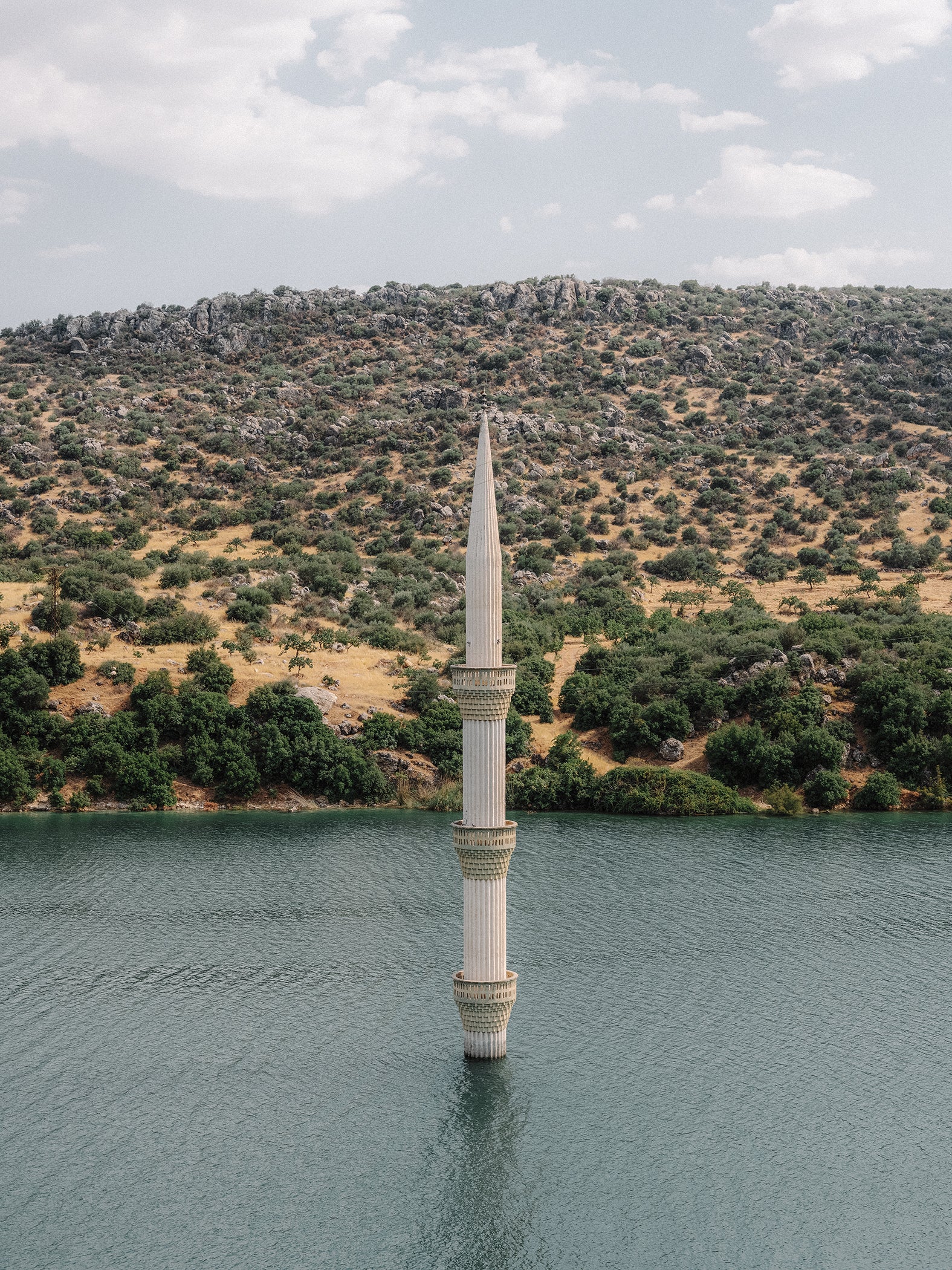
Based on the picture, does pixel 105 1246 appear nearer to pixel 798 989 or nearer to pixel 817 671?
pixel 798 989

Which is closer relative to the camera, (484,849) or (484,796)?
(484,849)

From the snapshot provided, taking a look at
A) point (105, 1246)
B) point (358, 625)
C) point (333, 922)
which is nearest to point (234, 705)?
point (358, 625)

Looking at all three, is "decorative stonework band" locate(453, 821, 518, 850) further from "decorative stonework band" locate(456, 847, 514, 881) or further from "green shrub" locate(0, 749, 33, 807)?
"green shrub" locate(0, 749, 33, 807)

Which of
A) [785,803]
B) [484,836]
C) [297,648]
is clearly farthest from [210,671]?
[484,836]

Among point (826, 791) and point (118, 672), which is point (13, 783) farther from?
point (826, 791)

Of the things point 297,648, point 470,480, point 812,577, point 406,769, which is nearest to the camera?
point 406,769

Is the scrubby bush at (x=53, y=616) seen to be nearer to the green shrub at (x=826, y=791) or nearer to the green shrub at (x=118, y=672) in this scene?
the green shrub at (x=118, y=672)

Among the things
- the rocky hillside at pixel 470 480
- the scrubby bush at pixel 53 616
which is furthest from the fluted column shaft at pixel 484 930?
the scrubby bush at pixel 53 616
